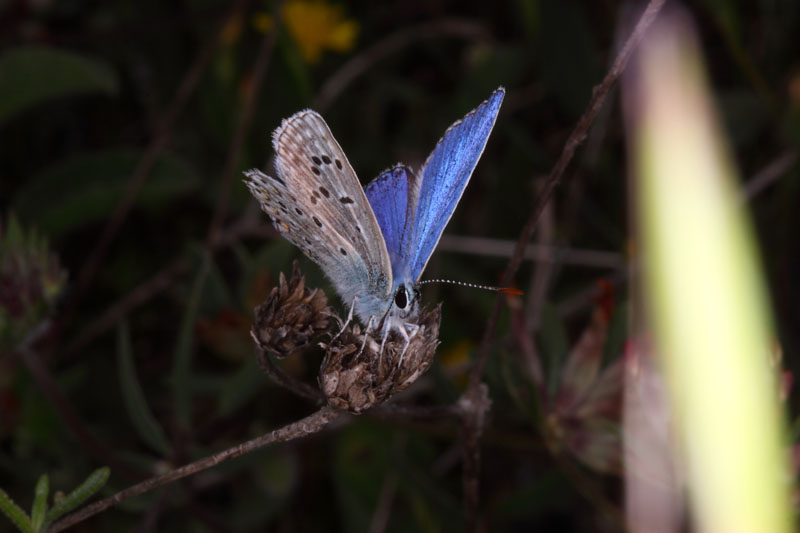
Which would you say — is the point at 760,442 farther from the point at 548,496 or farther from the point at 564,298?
the point at 564,298

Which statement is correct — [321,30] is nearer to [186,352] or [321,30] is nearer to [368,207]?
[186,352]

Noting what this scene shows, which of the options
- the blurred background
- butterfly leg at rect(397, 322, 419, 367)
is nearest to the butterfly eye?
butterfly leg at rect(397, 322, 419, 367)

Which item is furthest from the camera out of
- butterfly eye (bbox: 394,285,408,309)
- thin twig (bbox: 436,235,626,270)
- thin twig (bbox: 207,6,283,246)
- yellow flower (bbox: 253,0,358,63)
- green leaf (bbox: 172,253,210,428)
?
yellow flower (bbox: 253,0,358,63)

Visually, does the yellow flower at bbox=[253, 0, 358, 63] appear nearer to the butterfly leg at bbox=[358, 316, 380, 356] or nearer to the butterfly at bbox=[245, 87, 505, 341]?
the butterfly at bbox=[245, 87, 505, 341]

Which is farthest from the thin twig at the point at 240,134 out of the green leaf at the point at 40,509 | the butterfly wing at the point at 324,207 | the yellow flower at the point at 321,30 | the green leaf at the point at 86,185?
the green leaf at the point at 40,509

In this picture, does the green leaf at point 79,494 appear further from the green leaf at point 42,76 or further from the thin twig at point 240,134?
the green leaf at point 42,76
